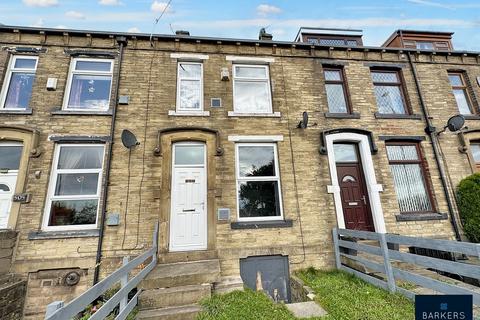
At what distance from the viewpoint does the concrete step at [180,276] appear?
424 centimetres

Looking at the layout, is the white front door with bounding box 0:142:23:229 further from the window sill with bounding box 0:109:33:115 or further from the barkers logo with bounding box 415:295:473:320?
the barkers logo with bounding box 415:295:473:320

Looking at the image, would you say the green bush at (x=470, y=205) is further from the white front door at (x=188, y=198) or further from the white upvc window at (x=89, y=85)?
the white upvc window at (x=89, y=85)

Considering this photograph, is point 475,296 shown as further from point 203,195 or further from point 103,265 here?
point 103,265

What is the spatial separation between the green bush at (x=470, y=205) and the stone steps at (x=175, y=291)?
7.17m

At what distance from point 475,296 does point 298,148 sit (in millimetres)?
4533

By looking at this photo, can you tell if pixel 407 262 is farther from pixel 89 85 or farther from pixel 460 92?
pixel 89 85

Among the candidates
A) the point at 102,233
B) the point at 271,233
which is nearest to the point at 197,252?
the point at 271,233

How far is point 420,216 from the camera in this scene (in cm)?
655

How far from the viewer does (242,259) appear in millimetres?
5613

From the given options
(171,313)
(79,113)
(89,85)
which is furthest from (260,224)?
(89,85)

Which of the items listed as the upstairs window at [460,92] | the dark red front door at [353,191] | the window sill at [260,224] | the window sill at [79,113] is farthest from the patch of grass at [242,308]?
the upstairs window at [460,92]

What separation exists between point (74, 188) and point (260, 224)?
4.91 m

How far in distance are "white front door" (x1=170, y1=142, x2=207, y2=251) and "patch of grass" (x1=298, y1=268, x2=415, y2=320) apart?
292 cm

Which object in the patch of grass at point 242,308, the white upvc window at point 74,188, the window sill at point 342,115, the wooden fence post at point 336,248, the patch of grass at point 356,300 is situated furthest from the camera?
the window sill at point 342,115
